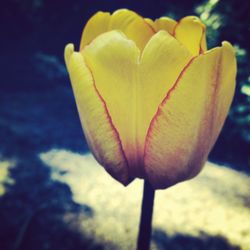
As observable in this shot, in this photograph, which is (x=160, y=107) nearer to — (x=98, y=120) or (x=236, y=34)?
(x=98, y=120)

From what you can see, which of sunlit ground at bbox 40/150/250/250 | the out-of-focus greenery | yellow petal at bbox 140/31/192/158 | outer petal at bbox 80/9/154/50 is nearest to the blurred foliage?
the out-of-focus greenery

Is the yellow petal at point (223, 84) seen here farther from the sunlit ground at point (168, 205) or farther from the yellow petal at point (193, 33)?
the sunlit ground at point (168, 205)

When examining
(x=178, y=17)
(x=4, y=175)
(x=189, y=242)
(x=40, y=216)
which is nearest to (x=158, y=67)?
(x=189, y=242)

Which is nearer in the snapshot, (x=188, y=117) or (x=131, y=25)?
(x=188, y=117)

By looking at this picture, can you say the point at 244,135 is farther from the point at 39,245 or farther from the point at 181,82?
the point at 181,82

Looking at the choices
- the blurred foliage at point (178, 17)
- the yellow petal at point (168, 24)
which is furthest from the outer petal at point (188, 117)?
the blurred foliage at point (178, 17)

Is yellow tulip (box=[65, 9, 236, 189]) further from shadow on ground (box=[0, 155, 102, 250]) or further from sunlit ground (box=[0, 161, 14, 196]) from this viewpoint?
sunlit ground (box=[0, 161, 14, 196])
